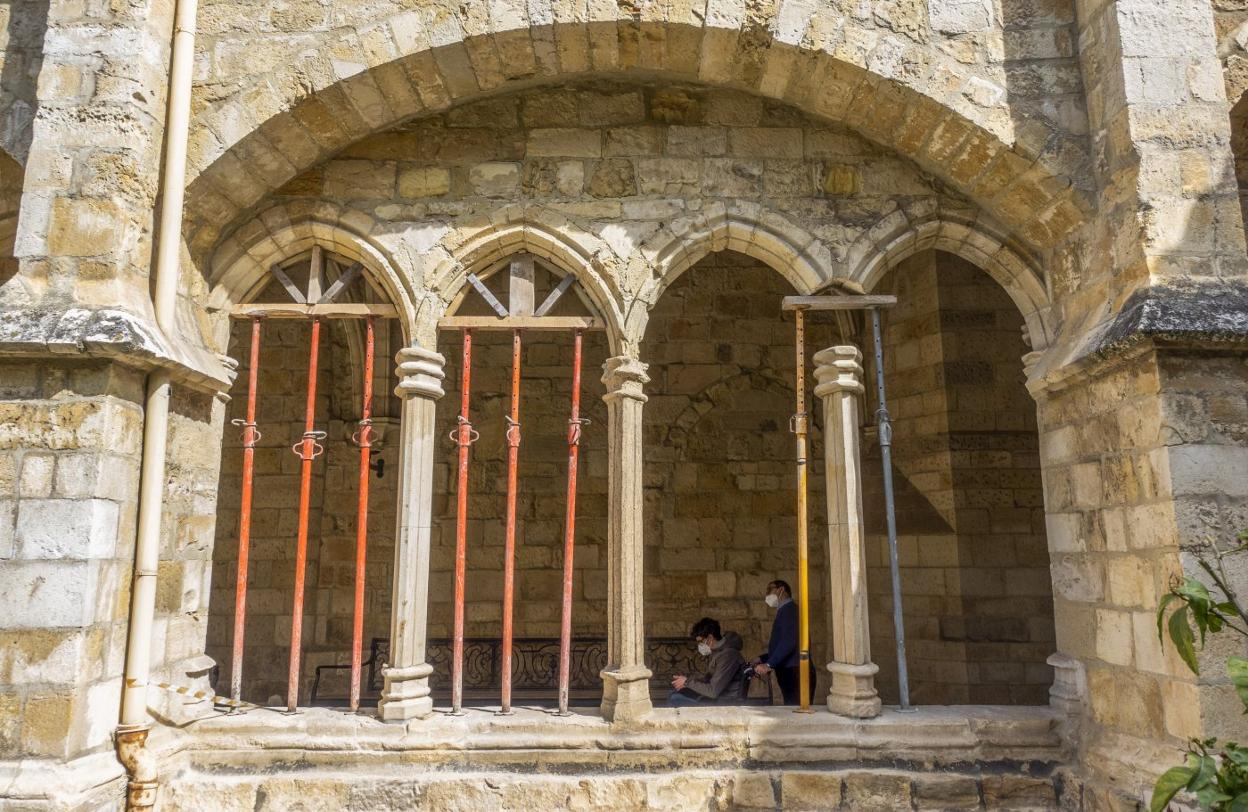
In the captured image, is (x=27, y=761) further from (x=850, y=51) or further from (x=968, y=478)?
(x=968, y=478)

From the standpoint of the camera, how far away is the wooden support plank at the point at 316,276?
4.09 metres

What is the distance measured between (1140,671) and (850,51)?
269 centimetres

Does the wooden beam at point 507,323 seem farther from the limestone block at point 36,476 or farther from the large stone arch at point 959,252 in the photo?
the limestone block at point 36,476

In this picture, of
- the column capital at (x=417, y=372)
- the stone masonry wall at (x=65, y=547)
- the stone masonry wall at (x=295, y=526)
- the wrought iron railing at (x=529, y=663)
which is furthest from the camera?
the stone masonry wall at (x=295, y=526)

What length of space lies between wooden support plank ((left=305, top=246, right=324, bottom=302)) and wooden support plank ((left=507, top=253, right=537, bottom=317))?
0.89 m

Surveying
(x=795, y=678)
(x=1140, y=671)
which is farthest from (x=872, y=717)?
(x=1140, y=671)

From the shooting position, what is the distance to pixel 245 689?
633 centimetres

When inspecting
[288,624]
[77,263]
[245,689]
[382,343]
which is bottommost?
[245,689]

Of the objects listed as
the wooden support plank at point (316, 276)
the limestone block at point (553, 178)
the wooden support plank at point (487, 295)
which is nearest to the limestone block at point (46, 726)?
the wooden support plank at point (316, 276)

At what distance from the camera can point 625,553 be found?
3844 mm

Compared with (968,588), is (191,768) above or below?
below

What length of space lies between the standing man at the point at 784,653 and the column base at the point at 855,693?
53cm

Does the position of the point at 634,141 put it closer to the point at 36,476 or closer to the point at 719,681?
the point at 719,681

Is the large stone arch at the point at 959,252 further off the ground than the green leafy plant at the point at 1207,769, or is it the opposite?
the large stone arch at the point at 959,252
